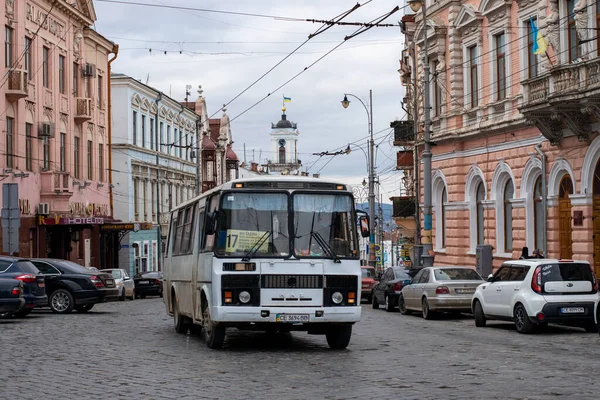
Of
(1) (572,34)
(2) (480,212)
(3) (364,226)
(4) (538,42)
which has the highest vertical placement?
(1) (572,34)

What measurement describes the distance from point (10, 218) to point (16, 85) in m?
10.7

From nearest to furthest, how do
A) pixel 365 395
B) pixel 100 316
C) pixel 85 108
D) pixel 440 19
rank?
pixel 365 395, pixel 100 316, pixel 440 19, pixel 85 108

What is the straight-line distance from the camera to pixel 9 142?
140ft

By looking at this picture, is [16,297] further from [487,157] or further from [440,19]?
[440,19]

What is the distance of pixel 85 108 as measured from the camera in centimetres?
5200

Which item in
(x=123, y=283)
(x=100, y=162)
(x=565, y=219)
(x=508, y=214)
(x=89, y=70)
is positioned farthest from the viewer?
(x=100, y=162)

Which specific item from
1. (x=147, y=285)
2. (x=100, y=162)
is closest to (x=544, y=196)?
(x=147, y=285)

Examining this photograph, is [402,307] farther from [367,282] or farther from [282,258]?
[282,258]

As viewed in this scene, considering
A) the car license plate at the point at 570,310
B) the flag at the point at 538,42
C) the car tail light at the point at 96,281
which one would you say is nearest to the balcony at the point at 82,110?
→ the car tail light at the point at 96,281

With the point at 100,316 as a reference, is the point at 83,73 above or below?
above

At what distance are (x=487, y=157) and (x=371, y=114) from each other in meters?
19.6

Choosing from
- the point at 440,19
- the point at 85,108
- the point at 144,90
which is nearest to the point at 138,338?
the point at 440,19

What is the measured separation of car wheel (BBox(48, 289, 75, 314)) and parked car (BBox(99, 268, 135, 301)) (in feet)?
41.3

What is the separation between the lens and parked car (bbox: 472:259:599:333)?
68.4ft
